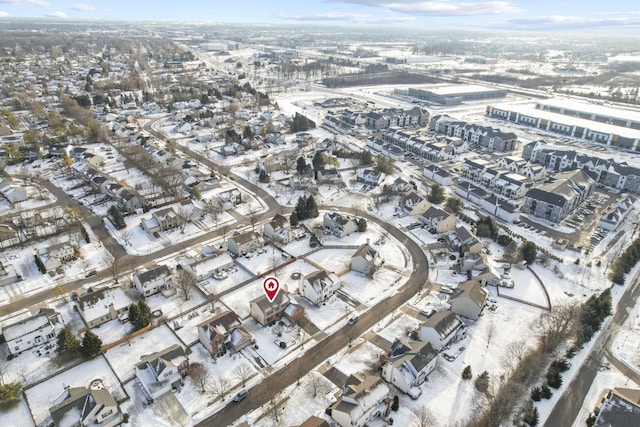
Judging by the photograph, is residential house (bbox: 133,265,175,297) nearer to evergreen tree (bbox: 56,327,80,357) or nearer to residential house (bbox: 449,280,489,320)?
evergreen tree (bbox: 56,327,80,357)

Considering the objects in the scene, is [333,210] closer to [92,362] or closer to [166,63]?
[92,362]

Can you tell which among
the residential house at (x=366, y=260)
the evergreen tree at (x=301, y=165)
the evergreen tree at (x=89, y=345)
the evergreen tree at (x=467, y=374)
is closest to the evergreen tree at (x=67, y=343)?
the evergreen tree at (x=89, y=345)

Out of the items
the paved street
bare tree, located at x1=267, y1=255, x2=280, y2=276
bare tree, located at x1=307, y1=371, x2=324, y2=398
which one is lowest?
bare tree, located at x1=307, y1=371, x2=324, y2=398

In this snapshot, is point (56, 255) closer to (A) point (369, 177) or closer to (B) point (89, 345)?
(B) point (89, 345)

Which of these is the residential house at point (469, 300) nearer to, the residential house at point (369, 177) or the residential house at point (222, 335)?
the residential house at point (222, 335)

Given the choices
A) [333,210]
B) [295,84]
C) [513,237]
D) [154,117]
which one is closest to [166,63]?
[295,84]

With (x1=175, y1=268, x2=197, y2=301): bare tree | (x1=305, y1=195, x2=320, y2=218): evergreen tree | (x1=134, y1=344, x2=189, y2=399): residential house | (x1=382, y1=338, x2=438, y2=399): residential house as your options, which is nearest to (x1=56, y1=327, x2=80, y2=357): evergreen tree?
(x1=134, y1=344, x2=189, y2=399): residential house

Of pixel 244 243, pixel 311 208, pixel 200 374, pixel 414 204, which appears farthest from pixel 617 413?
pixel 311 208
